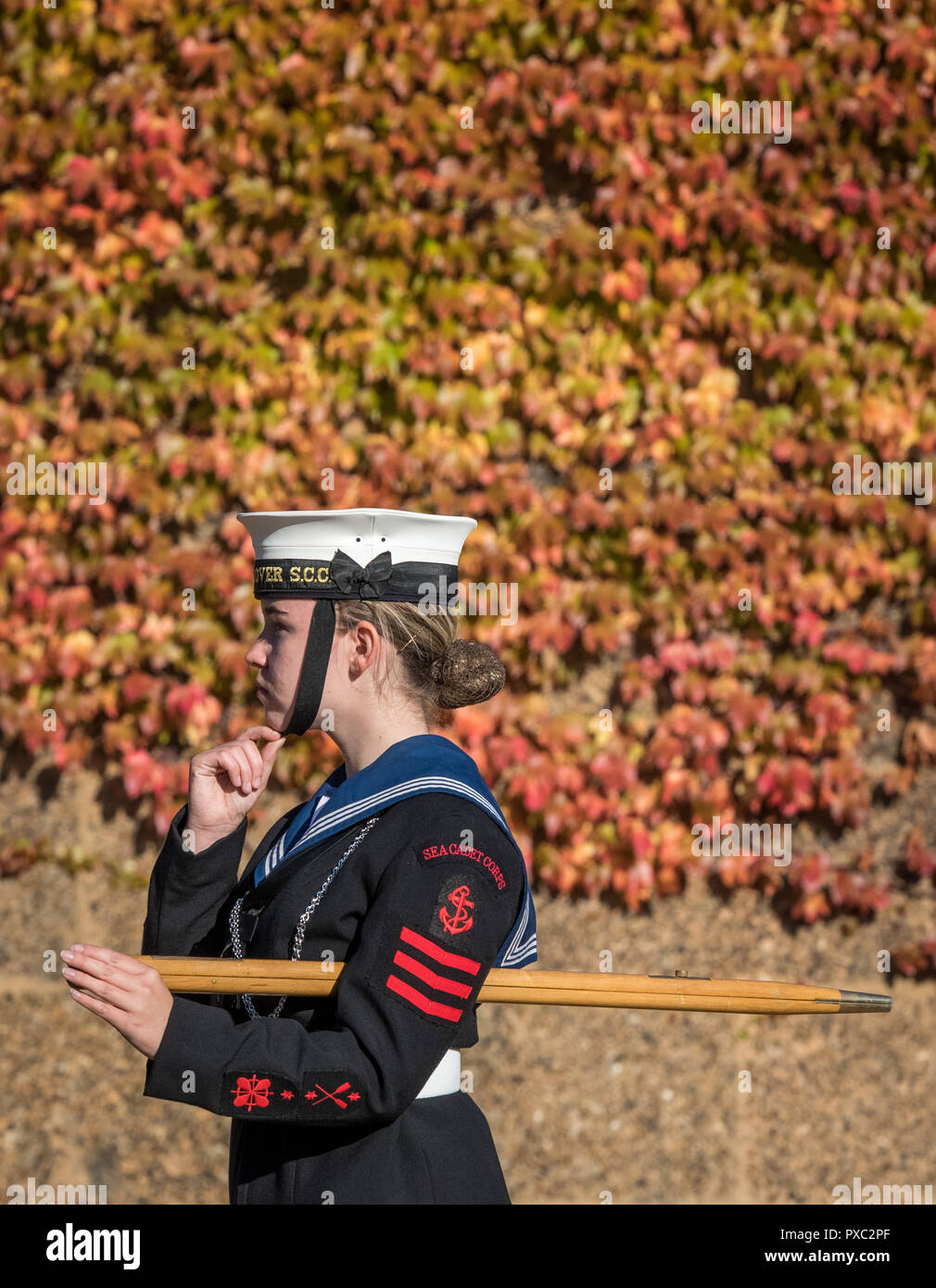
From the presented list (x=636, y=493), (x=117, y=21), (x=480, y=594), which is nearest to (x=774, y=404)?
(x=636, y=493)

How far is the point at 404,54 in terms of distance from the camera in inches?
161

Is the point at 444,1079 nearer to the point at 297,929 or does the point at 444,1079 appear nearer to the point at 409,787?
the point at 297,929

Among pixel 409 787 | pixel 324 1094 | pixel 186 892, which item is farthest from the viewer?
pixel 186 892

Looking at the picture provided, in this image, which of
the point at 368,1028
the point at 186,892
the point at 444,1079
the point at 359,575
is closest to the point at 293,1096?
the point at 368,1028

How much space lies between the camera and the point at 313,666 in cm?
204

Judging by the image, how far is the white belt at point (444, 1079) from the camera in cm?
199

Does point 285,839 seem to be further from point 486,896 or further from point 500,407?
point 500,407

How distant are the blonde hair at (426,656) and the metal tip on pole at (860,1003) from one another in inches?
33.1

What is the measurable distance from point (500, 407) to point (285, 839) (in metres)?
2.41

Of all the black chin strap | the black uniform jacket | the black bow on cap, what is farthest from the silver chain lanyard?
the black bow on cap

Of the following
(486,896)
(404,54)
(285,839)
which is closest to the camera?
(486,896)

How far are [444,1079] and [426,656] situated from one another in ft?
2.47

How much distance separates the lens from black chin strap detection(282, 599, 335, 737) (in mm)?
2033

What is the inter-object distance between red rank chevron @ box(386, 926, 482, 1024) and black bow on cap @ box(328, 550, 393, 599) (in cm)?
64
